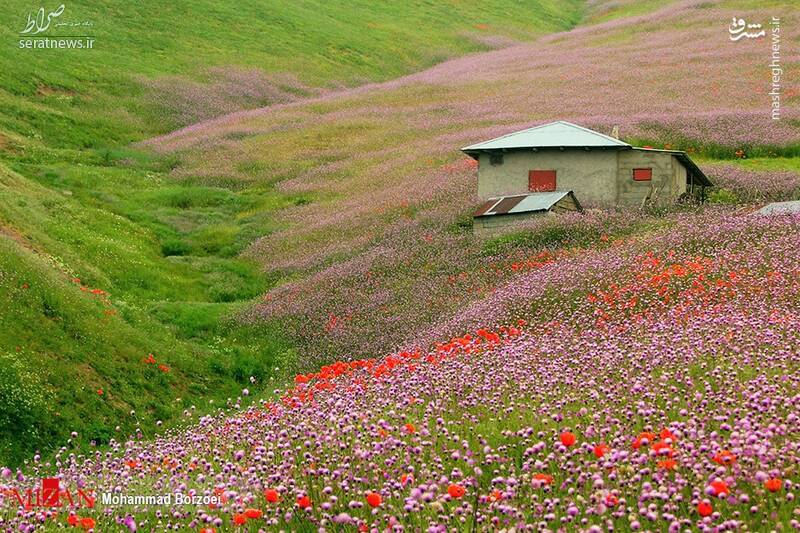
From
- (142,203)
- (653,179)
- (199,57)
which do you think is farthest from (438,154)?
(199,57)

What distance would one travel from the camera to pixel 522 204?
97.2 ft

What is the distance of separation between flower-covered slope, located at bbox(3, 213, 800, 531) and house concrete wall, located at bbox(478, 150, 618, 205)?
18942 millimetres

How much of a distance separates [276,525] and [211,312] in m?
20.4

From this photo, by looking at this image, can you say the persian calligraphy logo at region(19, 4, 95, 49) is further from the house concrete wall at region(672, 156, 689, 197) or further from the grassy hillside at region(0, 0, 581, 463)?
the house concrete wall at region(672, 156, 689, 197)

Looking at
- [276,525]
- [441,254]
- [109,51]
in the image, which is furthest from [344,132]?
[276,525]

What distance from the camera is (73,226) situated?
3097 cm

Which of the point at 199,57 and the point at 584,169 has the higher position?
the point at 199,57

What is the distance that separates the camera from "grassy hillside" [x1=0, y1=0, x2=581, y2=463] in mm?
18125

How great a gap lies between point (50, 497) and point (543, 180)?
26.8 m

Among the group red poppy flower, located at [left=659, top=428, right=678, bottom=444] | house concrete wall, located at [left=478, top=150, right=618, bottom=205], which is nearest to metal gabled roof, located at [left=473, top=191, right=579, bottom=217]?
house concrete wall, located at [left=478, top=150, right=618, bottom=205]

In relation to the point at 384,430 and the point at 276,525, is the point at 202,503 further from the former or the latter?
the point at 384,430

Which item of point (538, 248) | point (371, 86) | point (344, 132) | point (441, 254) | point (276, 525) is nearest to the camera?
point (276, 525)

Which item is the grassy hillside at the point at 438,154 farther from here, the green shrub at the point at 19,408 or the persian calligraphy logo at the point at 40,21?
the persian calligraphy logo at the point at 40,21

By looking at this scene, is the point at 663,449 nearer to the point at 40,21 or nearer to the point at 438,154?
the point at 438,154
